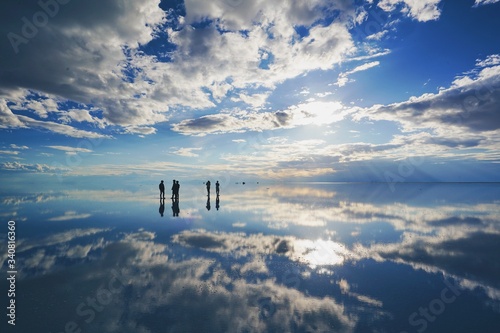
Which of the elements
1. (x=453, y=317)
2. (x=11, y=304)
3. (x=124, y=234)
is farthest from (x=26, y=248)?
(x=453, y=317)

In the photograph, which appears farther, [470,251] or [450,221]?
[450,221]

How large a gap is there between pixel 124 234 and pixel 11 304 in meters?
9.54

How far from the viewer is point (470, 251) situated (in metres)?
14.8

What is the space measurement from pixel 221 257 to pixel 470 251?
1335 cm

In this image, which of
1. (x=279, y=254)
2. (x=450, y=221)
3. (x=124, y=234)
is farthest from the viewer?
(x=450, y=221)

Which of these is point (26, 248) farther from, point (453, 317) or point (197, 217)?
point (453, 317)

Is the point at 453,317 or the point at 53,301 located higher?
the point at 53,301

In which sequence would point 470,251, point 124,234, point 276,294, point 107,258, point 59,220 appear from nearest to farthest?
Result: point 276,294
point 107,258
point 470,251
point 124,234
point 59,220
